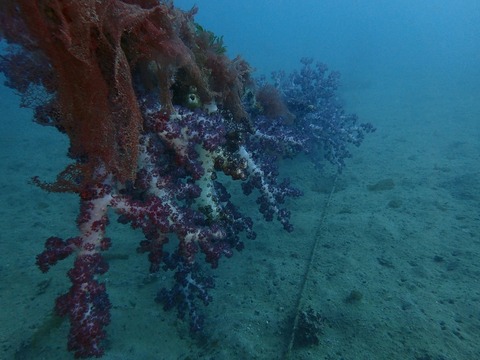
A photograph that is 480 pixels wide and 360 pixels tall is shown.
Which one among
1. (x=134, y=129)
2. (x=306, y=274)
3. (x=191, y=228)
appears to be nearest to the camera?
(x=134, y=129)

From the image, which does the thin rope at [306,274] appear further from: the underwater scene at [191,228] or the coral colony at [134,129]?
the coral colony at [134,129]

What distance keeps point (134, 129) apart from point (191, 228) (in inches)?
46.3

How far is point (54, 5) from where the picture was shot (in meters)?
1.95

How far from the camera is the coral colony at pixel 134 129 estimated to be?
2273 mm

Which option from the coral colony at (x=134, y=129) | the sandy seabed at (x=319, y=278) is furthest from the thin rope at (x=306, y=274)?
the coral colony at (x=134, y=129)

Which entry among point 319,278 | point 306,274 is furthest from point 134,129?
point 319,278

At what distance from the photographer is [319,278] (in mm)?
4000

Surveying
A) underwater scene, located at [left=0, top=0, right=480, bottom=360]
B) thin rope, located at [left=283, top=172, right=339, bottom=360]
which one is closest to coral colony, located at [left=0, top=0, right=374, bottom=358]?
underwater scene, located at [left=0, top=0, right=480, bottom=360]

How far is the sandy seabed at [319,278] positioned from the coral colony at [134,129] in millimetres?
422

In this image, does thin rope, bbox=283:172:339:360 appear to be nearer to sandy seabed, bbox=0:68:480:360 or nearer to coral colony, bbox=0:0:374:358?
sandy seabed, bbox=0:68:480:360

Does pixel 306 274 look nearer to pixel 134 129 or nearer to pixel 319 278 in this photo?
pixel 319 278

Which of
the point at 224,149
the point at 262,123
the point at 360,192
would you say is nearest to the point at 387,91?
the point at 360,192

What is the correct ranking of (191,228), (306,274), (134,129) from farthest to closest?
(306,274) < (191,228) < (134,129)

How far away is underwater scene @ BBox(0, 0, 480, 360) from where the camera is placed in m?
2.54
